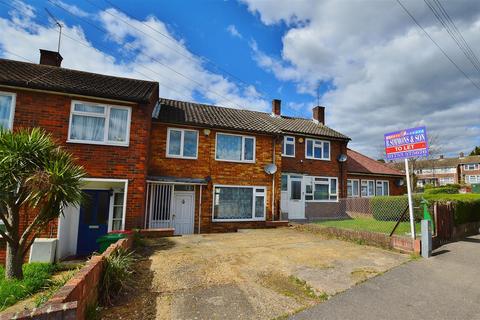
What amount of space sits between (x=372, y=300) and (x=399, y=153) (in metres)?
6.07

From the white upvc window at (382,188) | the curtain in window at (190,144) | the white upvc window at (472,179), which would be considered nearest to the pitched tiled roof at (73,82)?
the curtain in window at (190,144)

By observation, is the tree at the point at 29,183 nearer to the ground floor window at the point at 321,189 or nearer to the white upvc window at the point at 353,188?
the ground floor window at the point at 321,189

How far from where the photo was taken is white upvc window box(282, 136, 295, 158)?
16.4m

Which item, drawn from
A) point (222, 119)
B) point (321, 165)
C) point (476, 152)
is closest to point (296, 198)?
point (321, 165)

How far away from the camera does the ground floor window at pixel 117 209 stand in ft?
33.5

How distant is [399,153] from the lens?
9.01 m

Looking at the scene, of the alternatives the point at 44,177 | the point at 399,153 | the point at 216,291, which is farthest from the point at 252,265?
the point at 399,153

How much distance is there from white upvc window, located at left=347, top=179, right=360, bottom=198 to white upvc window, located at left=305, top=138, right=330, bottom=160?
331cm

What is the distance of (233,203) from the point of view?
12992 mm

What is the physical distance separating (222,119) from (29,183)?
9671 millimetres

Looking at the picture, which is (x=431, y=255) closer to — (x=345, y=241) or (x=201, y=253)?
(x=345, y=241)

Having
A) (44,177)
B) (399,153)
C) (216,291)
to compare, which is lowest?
(216,291)

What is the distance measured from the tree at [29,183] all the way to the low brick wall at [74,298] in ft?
7.46

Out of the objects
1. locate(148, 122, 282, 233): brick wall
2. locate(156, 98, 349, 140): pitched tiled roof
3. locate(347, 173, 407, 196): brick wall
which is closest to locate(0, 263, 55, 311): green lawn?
locate(148, 122, 282, 233): brick wall
